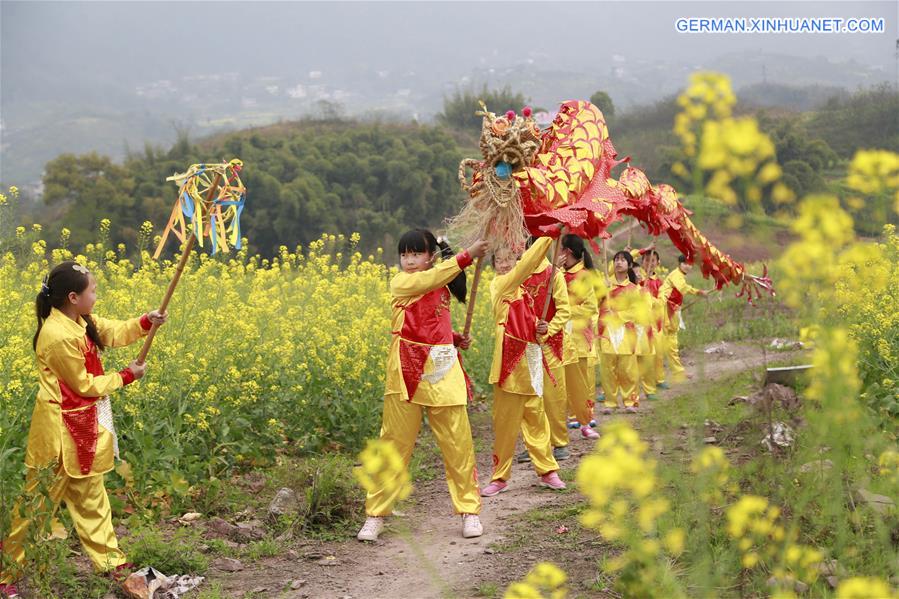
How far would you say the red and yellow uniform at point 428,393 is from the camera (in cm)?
547

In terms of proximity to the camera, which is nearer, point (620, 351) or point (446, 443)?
point (446, 443)

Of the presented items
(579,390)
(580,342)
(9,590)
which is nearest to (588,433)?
(579,390)

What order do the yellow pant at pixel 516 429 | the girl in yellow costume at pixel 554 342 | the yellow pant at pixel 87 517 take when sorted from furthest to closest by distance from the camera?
the girl in yellow costume at pixel 554 342 → the yellow pant at pixel 516 429 → the yellow pant at pixel 87 517

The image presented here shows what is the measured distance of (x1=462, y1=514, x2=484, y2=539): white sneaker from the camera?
5.52 m

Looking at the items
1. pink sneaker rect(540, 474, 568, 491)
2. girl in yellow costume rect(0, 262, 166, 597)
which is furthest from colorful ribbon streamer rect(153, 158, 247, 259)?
pink sneaker rect(540, 474, 568, 491)

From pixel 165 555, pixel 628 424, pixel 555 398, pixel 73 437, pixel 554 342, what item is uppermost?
pixel 628 424

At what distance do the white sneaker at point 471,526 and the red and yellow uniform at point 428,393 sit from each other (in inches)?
1.9

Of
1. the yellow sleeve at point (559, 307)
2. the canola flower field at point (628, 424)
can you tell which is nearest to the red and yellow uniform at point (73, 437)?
the canola flower field at point (628, 424)

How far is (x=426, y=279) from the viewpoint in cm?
526

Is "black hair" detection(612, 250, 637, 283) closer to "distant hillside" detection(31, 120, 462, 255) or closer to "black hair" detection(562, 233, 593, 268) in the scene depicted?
"black hair" detection(562, 233, 593, 268)

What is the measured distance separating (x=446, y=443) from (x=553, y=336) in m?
1.82

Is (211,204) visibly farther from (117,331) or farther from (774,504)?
(774,504)

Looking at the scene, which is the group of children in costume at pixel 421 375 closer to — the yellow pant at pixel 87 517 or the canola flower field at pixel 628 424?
the yellow pant at pixel 87 517

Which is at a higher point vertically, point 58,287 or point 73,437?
point 58,287
